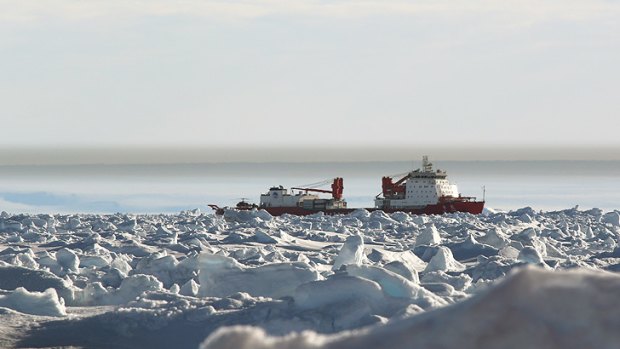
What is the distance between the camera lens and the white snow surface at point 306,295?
5.89 feet

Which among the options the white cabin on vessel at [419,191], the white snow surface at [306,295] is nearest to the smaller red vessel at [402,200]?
the white cabin on vessel at [419,191]

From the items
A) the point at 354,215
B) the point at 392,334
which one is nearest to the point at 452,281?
the point at 392,334

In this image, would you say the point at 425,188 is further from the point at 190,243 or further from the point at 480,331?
the point at 480,331

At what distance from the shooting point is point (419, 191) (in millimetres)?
56156

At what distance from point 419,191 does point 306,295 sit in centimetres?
4874

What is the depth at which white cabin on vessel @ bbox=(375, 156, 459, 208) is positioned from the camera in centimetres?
5562

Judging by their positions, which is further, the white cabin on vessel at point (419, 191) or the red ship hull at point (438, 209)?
the white cabin on vessel at point (419, 191)

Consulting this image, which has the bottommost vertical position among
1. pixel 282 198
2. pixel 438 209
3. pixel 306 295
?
pixel 438 209

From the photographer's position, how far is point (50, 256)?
1562 cm

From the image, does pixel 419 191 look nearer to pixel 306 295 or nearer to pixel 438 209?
pixel 438 209

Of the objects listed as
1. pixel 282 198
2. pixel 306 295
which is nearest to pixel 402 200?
pixel 282 198

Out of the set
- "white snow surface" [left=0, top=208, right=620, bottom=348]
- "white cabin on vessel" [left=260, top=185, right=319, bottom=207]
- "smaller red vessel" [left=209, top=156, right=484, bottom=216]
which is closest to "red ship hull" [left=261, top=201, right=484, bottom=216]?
"smaller red vessel" [left=209, top=156, right=484, bottom=216]

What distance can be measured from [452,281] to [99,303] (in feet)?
13.7

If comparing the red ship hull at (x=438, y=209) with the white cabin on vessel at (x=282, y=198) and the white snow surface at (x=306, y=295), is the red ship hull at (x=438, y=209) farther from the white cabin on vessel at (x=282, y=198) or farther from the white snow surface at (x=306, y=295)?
the white snow surface at (x=306, y=295)
